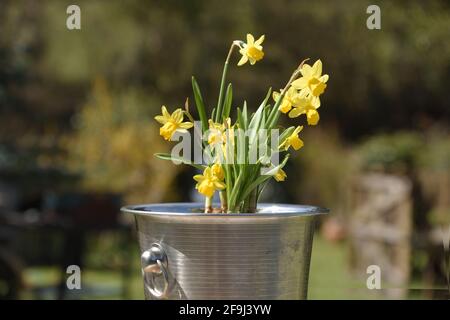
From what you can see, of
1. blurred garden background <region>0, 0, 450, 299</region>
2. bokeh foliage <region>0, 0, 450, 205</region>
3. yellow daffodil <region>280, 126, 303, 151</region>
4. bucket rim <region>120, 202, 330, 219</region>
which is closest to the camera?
bucket rim <region>120, 202, 330, 219</region>

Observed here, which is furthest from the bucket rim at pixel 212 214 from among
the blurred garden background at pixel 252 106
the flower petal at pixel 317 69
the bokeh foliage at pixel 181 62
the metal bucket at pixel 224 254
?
the bokeh foliage at pixel 181 62

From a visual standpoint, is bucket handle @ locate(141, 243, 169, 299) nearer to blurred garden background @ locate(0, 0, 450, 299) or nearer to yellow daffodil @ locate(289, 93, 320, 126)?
yellow daffodil @ locate(289, 93, 320, 126)

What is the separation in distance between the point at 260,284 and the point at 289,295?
2.6 inches

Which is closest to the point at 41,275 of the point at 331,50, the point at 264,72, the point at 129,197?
the point at 129,197

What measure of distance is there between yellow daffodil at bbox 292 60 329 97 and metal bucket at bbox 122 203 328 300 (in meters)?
0.20

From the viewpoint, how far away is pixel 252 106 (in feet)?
35.2

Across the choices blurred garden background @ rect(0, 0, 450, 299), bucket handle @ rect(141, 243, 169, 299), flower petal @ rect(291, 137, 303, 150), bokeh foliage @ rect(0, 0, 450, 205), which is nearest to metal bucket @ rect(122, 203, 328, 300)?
bucket handle @ rect(141, 243, 169, 299)

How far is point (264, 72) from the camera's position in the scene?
10.5 metres

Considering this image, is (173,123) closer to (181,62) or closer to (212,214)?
(212,214)

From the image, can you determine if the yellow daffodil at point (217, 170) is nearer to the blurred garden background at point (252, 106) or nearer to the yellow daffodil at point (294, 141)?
the yellow daffodil at point (294, 141)

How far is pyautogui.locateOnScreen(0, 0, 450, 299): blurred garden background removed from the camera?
25.0ft
